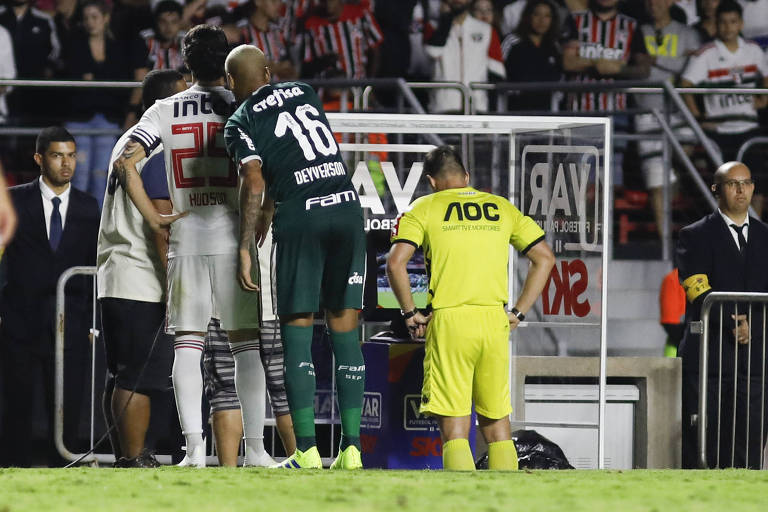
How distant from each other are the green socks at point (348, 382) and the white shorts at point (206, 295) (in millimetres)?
492

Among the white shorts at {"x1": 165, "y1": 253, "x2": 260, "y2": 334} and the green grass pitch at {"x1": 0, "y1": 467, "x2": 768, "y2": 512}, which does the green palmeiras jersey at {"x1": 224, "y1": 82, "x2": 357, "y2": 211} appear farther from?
the green grass pitch at {"x1": 0, "y1": 467, "x2": 768, "y2": 512}

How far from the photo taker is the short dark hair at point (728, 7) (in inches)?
548

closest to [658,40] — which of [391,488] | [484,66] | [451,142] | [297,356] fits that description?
[484,66]

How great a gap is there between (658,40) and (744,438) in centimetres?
570

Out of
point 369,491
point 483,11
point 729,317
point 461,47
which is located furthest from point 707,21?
point 369,491

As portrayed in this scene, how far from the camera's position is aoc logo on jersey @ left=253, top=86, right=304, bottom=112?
22.8ft

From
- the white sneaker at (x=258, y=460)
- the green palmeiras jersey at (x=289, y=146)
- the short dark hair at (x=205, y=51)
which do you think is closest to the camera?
the green palmeiras jersey at (x=289, y=146)

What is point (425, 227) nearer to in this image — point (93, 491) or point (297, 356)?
point (297, 356)

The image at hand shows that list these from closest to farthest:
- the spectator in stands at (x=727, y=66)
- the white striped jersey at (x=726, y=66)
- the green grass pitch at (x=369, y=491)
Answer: the green grass pitch at (x=369, y=491)
the spectator in stands at (x=727, y=66)
the white striped jersey at (x=726, y=66)

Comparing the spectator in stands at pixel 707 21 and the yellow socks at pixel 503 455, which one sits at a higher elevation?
the spectator in stands at pixel 707 21

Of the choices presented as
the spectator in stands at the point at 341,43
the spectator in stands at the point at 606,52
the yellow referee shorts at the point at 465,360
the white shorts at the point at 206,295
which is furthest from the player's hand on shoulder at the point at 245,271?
the spectator in stands at the point at 606,52

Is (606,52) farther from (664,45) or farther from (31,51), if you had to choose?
(31,51)

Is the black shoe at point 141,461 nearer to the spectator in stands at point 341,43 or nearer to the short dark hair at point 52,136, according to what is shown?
the short dark hair at point 52,136

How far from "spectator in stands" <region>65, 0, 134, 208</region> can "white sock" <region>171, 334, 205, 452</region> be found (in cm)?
518
